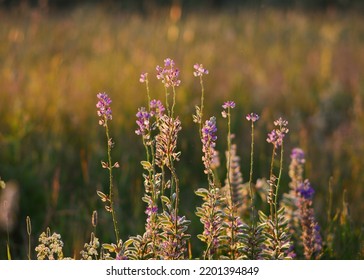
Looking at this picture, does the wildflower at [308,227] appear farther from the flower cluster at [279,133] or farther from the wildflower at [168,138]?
the wildflower at [168,138]

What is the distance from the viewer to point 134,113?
13.7 feet

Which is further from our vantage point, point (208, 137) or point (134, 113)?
point (134, 113)

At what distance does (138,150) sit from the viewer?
3.66 m

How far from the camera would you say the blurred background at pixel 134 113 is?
2836 mm

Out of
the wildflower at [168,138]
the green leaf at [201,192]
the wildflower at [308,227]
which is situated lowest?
the wildflower at [308,227]

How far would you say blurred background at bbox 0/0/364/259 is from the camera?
284 centimetres

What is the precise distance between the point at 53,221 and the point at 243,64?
3620 millimetres

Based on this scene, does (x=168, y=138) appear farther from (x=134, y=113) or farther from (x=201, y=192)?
(x=134, y=113)

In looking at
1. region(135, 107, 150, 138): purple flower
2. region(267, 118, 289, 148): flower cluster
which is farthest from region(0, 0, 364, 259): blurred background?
region(267, 118, 289, 148): flower cluster

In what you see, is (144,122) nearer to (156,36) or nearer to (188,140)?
(188,140)

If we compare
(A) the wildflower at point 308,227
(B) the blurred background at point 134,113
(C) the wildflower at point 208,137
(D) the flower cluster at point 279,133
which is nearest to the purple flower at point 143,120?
(C) the wildflower at point 208,137

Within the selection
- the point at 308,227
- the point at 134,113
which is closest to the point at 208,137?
the point at 308,227

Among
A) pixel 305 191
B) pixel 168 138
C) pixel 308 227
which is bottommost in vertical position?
pixel 308 227
